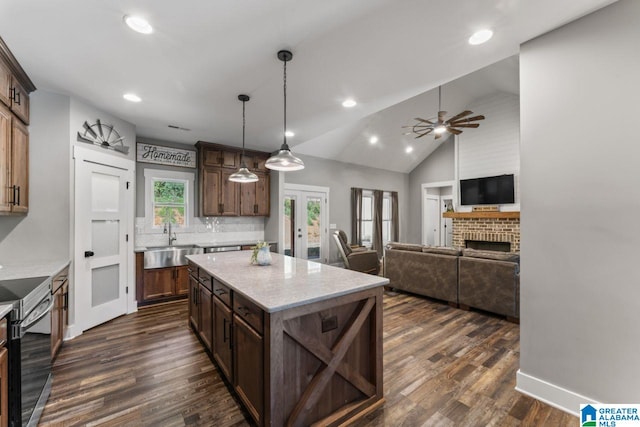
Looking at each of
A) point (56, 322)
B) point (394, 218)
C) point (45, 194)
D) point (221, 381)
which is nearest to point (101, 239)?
point (45, 194)

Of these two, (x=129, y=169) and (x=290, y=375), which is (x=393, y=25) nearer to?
(x=290, y=375)

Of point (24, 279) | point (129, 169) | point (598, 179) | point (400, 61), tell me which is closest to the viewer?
point (598, 179)

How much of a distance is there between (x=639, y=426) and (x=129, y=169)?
5.41 m

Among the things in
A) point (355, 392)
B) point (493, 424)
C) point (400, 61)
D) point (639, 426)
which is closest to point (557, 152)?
point (400, 61)

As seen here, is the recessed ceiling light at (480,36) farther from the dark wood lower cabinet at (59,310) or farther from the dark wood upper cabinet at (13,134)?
the dark wood lower cabinet at (59,310)

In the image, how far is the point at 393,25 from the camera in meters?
1.89

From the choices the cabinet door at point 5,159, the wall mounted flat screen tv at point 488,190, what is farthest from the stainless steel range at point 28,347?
the wall mounted flat screen tv at point 488,190

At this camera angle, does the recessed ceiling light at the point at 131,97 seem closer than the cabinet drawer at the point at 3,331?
No

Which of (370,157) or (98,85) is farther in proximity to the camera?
(370,157)

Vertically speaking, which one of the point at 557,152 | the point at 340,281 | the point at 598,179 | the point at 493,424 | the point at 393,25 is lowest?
the point at 493,424

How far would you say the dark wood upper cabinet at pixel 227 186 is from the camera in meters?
4.87

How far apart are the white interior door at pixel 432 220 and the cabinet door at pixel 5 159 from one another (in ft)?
29.5

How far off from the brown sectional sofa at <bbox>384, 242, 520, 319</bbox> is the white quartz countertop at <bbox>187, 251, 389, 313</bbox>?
92.8 inches

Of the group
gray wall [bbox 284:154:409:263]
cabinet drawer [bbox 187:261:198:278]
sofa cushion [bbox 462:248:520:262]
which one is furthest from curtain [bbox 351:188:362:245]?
cabinet drawer [bbox 187:261:198:278]
